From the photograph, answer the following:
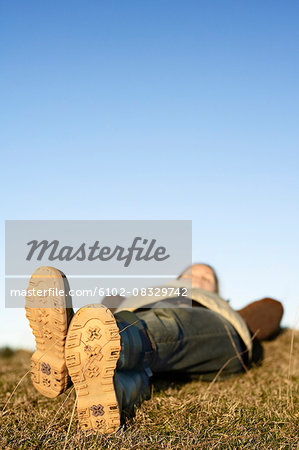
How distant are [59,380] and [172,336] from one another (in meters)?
0.84

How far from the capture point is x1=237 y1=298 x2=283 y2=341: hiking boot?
4469 mm

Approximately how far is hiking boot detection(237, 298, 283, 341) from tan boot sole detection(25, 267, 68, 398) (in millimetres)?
2667

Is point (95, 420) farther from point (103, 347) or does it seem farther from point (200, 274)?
point (200, 274)

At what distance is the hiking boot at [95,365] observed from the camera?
76.3 inches

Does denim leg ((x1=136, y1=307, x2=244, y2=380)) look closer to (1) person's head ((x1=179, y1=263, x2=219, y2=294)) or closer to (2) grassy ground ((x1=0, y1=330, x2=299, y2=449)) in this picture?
(2) grassy ground ((x1=0, y1=330, x2=299, y2=449))

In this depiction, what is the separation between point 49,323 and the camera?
212 cm

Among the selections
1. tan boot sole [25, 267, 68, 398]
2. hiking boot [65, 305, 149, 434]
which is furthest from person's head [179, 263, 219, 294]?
hiking boot [65, 305, 149, 434]

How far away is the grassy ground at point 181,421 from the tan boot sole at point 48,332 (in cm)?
14

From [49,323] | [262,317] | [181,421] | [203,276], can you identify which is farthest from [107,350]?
[203,276]

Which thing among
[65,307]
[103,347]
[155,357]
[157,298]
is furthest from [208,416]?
[157,298]

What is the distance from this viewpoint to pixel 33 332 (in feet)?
7.43

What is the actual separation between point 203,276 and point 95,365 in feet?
10.5

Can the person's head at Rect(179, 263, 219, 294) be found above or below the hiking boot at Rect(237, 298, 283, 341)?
above

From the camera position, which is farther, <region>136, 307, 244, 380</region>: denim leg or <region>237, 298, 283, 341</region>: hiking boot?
<region>237, 298, 283, 341</region>: hiking boot
